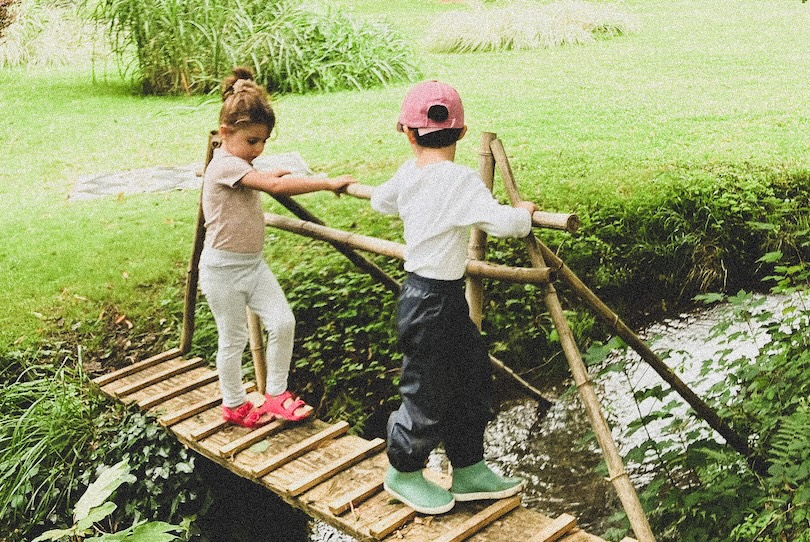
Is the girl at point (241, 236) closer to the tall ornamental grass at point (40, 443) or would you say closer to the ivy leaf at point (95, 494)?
the tall ornamental grass at point (40, 443)

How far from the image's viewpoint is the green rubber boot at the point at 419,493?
134 inches

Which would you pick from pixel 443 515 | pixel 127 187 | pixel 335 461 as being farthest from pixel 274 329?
pixel 127 187

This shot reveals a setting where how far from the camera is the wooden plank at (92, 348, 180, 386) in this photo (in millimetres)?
5070

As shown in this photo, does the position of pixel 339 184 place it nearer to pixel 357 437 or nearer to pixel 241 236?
pixel 241 236

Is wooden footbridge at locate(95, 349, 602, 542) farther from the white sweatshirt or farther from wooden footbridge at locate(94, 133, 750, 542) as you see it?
the white sweatshirt

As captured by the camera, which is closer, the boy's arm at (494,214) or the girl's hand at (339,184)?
the boy's arm at (494,214)

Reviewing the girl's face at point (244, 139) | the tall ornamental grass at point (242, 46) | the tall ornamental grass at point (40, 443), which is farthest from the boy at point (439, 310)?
the tall ornamental grass at point (242, 46)

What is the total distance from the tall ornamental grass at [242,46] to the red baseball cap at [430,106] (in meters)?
8.14

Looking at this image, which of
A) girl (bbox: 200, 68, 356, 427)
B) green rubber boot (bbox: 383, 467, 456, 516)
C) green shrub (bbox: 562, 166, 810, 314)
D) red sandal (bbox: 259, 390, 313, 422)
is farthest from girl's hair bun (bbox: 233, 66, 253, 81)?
green shrub (bbox: 562, 166, 810, 314)

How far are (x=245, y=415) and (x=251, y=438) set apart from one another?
199mm

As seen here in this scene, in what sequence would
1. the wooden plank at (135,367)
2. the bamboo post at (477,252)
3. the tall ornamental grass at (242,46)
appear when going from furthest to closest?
the tall ornamental grass at (242,46) < the wooden plank at (135,367) < the bamboo post at (477,252)

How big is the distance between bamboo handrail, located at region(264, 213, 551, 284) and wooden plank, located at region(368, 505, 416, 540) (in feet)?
3.27

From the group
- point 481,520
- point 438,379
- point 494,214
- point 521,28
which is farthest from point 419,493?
point 521,28

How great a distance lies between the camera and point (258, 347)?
180 inches
